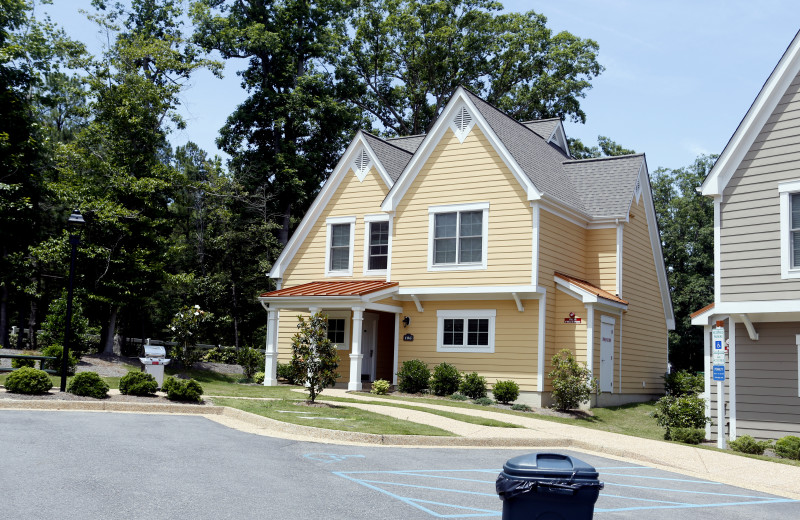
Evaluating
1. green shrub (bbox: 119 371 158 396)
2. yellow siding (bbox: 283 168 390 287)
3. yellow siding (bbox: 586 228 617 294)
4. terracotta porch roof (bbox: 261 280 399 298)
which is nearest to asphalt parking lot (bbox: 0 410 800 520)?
green shrub (bbox: 119 371 158 396)

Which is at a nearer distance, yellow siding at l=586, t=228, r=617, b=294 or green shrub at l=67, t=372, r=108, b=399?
green shrub at l=67, t=372, r=108, b=399

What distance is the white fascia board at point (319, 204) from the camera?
27781 mm

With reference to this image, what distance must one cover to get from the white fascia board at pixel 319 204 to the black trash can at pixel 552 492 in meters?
22.4

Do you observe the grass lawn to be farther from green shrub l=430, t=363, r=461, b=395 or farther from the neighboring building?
the neighboring building

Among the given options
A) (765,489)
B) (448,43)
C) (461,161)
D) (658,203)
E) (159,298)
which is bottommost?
(765,489)

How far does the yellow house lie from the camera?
22.9m

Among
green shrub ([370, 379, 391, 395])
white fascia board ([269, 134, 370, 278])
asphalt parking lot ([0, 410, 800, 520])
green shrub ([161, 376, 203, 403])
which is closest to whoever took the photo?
asphalt parking lot ([0, 410, 800, 520])

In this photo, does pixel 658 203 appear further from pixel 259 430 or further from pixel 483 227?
pixel 259 430

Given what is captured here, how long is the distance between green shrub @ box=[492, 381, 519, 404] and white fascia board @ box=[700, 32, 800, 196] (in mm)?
8119

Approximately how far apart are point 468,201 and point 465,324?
4.07m

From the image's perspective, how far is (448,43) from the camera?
146 feet

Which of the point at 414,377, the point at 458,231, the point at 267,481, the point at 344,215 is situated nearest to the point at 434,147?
the point at 458,231

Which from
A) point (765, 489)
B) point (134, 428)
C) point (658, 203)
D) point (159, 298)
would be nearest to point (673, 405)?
point (765, 489)

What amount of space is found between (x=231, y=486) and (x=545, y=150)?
71.6 feet
